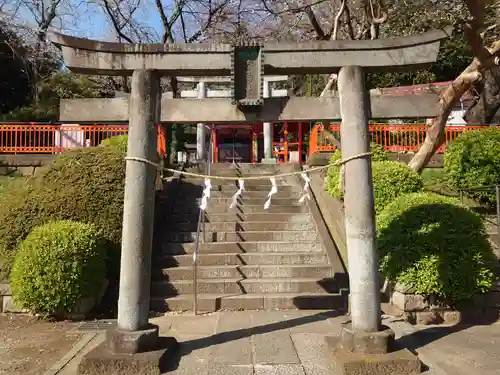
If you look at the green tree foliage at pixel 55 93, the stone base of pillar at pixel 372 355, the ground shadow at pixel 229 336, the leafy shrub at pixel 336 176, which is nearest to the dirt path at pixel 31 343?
the ground shadow at pixel 229 336

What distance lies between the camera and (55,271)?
237 inches

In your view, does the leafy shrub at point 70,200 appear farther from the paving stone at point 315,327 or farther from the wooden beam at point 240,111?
the paving stone at point 315,327

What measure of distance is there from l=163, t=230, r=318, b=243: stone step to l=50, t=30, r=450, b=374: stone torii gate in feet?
12.2

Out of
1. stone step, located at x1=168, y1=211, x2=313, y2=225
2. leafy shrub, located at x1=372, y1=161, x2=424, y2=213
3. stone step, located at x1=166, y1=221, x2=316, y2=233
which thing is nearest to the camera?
leafy shrub, located at x1=372, y1=161, x2=424, y2=213

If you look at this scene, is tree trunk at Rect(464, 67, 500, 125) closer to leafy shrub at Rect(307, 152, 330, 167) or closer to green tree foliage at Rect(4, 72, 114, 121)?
leafy shrub at Rect(307, 152, 330, 167)

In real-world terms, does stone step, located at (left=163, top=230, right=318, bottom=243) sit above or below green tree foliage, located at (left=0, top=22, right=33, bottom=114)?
below

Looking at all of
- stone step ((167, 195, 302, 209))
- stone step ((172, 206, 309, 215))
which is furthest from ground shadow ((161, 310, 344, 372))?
stone step ((167, 195, 302, 209))

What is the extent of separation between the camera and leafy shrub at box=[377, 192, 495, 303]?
19.3 ft

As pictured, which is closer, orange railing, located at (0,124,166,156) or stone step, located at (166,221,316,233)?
stone step, located at (166,221,316,233)

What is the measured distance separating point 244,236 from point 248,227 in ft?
1.12

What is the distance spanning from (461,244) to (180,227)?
17.3 feet

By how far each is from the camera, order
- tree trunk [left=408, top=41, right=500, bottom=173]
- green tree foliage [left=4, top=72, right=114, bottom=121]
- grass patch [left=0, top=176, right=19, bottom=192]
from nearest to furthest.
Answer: tree trunk [left=408, top=41, right=500, bottom=173], grass patch [left=0, top=176, right=19, bottom=192], green tree foliage [left=4, top=72, right=114, bottom=121]

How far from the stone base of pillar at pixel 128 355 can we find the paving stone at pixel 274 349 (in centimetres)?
101

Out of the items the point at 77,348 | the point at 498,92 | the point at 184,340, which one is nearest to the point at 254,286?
the point at 184,340
